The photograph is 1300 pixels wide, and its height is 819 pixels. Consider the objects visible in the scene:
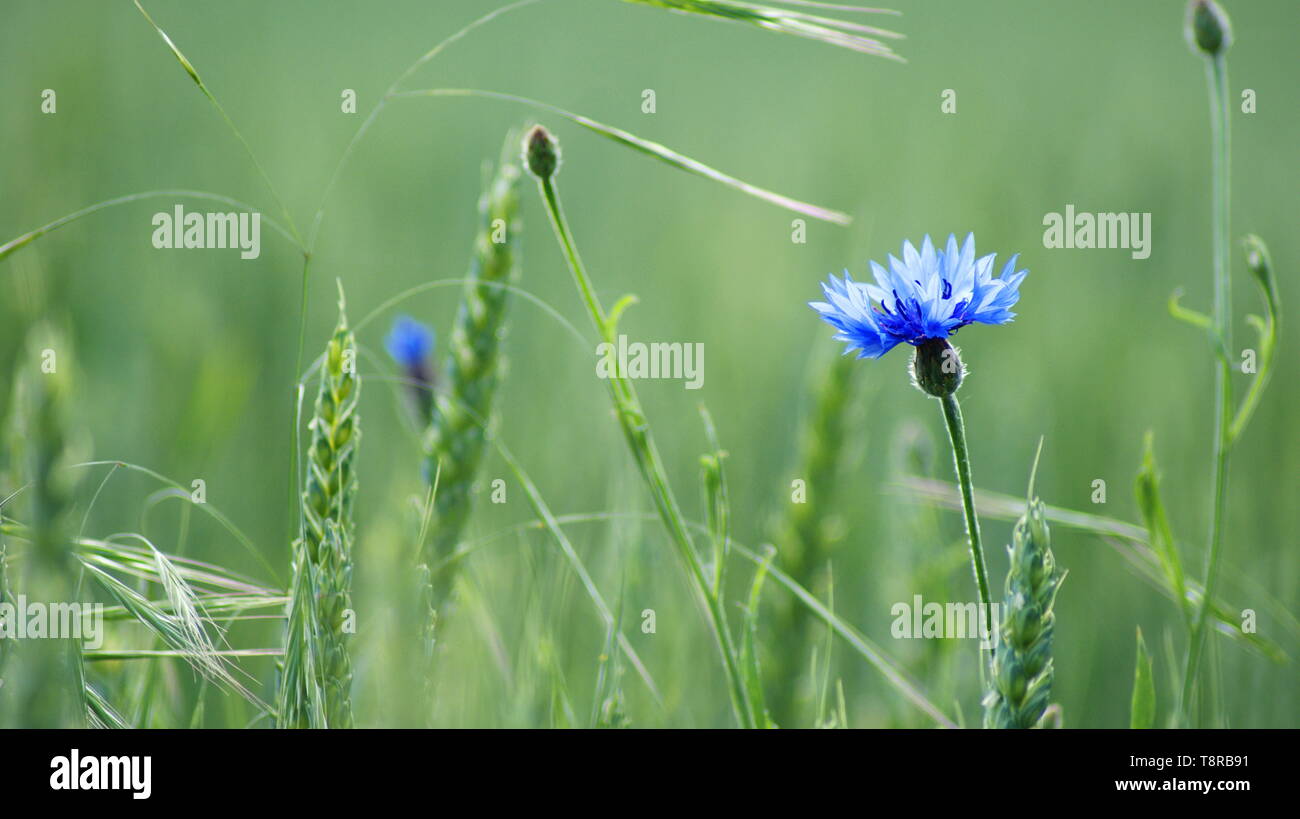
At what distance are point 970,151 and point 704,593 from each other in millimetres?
3150

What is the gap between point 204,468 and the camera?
6.86 feet

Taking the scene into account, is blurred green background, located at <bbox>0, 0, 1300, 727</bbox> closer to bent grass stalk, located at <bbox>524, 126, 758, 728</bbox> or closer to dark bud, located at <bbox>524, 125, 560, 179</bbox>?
bent grass stalk, located at <bbox>524, 126, 758, 728</bbox>

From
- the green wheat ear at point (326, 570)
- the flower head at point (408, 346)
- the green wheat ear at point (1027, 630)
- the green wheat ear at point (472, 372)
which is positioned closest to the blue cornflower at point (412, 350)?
the flower head at point (408, 346)

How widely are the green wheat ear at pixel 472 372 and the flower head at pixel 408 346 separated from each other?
2.25 ft

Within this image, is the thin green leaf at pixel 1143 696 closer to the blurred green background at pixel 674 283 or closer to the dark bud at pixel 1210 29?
the blurred green background at pixel 674 283

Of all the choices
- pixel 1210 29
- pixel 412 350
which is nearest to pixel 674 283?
pixel 412 350

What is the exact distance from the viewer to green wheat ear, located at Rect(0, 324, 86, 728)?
731 millimetres

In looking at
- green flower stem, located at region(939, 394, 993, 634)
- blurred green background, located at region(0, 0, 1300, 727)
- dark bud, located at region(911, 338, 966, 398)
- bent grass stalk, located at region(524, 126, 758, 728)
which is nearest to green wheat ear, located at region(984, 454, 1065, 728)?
green flower stem, located at region(939, 394, 993, 634)

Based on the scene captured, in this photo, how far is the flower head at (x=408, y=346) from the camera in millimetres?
2082

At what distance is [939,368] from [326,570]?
617 mm

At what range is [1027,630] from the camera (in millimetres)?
922

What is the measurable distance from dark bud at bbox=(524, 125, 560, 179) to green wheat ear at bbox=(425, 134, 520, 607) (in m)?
0.31

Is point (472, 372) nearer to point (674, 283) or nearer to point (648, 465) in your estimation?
point (648, 465)

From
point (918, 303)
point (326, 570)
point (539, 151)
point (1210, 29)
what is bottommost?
point (326, 570)
